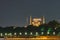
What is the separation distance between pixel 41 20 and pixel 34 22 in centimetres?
144

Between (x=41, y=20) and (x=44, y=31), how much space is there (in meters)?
13.1

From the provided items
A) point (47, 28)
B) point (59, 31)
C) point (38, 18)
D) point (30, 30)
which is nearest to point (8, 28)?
point (30, 30)

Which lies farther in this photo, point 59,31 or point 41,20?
point 41,20

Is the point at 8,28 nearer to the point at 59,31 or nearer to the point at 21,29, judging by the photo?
the point at 21,29

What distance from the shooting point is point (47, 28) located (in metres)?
34.7

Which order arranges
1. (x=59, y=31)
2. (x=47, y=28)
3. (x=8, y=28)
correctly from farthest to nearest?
(x=8, y=28)
(x=47, y=28)
(x=59, y=31)

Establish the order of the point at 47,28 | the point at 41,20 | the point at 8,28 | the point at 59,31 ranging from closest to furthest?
the point at 59,31 → the point at 47,28 → the point at 8,28 → the point at 41,20

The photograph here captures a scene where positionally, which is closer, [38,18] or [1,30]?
[1,30]

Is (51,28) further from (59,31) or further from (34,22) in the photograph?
(34,22)

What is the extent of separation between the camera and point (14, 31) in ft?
120

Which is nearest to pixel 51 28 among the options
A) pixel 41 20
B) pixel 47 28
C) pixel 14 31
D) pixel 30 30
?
pixel 47 28

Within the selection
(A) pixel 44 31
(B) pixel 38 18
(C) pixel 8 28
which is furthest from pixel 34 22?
(A) pixel 44 31

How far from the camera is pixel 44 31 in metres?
33.8

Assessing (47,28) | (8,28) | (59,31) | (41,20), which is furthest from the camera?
(41,20)
